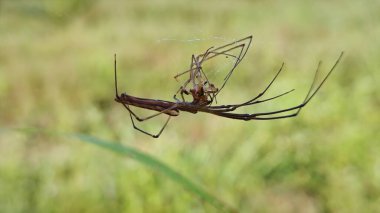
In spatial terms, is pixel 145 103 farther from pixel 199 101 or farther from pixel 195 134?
pixel 195 134

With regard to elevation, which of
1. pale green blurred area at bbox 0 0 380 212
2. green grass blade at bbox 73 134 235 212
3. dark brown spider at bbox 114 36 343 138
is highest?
dark brown spider at bbox 114 36 343 138

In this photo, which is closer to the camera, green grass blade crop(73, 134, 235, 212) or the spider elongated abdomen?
the spider elongated abdomen

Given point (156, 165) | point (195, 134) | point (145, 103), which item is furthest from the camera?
point (195, 134)

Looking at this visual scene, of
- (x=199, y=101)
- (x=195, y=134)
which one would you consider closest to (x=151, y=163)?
(x=199, y=101)

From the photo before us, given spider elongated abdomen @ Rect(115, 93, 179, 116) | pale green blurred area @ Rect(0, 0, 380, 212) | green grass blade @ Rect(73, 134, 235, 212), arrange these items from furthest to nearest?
pale green blurred area @ Rect(0, 0, 380, 212) < green grass blade @ Rect(73, 134, 235, 212) < spider elongated abdomen @ Rect(115, 93, 179, 116)

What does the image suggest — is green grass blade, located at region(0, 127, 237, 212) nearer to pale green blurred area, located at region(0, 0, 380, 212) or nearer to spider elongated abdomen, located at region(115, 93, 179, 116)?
pale green blurred area, located at region(0, 0, 380, 212)

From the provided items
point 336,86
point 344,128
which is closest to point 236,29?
point 336,86

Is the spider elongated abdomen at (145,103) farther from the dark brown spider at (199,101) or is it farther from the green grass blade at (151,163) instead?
the green grass blade at (151,163)

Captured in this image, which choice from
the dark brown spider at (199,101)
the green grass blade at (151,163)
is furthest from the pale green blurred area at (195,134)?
the green grass blade at (151,163)

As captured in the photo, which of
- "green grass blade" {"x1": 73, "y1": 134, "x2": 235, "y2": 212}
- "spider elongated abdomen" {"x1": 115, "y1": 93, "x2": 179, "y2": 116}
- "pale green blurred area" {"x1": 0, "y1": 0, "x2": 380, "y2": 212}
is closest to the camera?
"spider elongated abdomen" {"x1": 115, "y1": 93, "x2": 179, "y2": 116}

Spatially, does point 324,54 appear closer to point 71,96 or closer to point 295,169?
point 71,96

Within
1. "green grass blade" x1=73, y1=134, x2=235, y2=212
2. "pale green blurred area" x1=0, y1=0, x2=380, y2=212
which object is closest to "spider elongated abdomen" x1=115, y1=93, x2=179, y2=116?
"pale green blurred area" x1=0, y1=0, x2=380, y2=212
